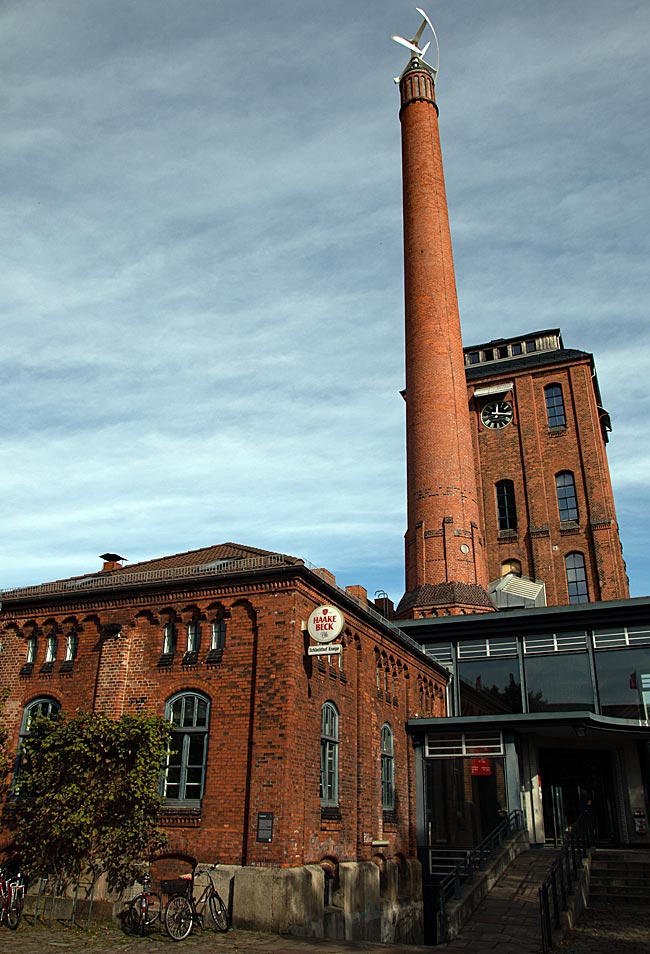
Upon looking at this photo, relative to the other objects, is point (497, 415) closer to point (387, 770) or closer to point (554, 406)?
point (554, 406)

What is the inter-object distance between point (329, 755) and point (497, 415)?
29433 millimetres

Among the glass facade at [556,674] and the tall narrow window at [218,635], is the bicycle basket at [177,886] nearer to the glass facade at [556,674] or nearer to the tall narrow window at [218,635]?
the tall narrow window at [218,635]

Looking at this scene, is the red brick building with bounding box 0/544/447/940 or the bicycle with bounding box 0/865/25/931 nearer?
the bicycle with bounding box 0/865/25/931

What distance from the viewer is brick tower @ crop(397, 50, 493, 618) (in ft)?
99.2

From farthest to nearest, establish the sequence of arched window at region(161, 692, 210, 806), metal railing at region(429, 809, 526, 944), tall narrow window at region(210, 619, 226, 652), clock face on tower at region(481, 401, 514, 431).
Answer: clock face on tower at region(481, 401, 514, 431), tall narrow window at region(210, 619, 226, 652), metal railing at region(429, 809, 526, 944), arched window at region(161, 692, 210, 806)

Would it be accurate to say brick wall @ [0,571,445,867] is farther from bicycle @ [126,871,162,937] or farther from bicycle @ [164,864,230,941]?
bicycle @ [126,871,162,937]

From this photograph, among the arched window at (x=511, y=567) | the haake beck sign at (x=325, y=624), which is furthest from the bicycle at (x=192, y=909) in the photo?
the arched window at (x=511, y=567)

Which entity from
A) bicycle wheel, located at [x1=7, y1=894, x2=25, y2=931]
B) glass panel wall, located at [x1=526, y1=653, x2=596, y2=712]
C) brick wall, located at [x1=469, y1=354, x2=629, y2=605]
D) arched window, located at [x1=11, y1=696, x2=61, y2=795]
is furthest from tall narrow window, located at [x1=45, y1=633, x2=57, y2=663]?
brick wall, located at [x1=469, y1=354, x2=629, y2=605]

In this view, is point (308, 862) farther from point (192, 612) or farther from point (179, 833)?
point (192, 612)

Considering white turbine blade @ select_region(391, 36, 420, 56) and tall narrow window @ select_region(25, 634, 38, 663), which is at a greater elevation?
white turbine blade @ select_region(391, 36, 420, 56)

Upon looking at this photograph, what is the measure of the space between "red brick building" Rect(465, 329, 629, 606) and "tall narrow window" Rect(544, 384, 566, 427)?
5 centimetres

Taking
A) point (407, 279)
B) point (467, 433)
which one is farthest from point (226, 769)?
point (407, 279)

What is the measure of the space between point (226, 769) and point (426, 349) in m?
22.6

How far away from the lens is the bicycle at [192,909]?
1232 cm
